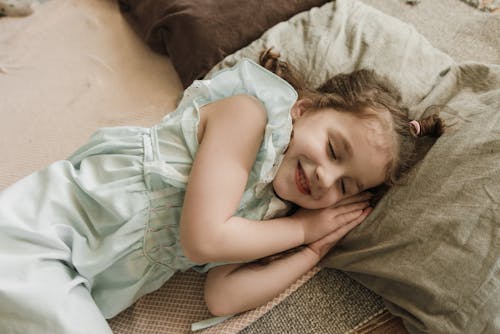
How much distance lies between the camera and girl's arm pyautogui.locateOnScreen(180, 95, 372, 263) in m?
0.75

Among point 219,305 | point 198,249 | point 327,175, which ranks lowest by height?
point 219,305

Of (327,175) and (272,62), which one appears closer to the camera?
(327,175)

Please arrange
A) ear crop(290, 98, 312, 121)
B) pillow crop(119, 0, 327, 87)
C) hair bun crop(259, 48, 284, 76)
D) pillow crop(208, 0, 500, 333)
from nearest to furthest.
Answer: pillow crop(208, 0, 500, 333), ear crop(290, 98, 312, 121), hair bun crop(259, 48, 284, 76), pillow crop(119, 0, 327, 87)

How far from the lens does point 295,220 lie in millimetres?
874

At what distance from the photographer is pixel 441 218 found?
28.6 inches

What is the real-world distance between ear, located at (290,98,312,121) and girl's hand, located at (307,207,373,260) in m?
0.24

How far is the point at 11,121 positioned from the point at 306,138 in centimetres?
82

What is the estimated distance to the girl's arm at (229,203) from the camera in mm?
753

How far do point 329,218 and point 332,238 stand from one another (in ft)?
0.13

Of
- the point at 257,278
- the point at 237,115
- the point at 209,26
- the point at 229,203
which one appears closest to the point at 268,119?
the point at 237,115

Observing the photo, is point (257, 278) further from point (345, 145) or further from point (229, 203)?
point (345, 145)

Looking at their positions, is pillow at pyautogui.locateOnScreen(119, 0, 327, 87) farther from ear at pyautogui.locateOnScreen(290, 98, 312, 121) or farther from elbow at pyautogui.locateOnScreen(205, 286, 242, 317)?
elbow at pyautogui.locateOnScreen(205, 286, 242, 317)

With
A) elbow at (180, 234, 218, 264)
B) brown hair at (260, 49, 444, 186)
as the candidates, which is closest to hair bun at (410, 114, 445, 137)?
brown hair at (260, 49, 444, 186)

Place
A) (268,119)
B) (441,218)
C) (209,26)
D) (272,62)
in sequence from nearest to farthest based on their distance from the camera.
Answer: (441,218), (268,119), (272,62), (209,26)
